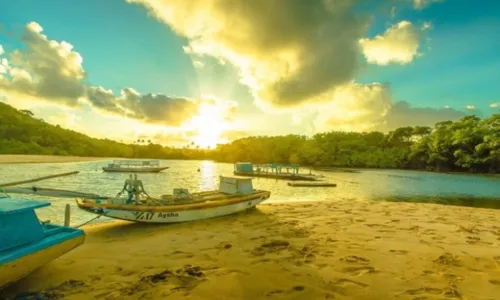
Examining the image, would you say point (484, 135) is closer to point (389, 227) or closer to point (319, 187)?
point (319, 187)

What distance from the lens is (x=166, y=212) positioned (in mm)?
11070

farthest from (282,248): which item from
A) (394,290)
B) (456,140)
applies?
(456,140)

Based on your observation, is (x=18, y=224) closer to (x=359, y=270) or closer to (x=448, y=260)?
(x=359, y=270)

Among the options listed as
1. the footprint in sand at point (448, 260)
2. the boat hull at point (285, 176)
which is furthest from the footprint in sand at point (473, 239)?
the boat hull at point (285, 176)

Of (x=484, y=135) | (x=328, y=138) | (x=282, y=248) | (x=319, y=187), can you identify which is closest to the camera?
(x=282, y=248)

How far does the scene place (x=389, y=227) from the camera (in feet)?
35.1

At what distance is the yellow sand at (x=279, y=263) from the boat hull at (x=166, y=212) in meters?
0.47

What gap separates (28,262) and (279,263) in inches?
203

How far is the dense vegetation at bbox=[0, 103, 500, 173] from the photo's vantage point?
237 feet

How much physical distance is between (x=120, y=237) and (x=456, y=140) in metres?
88.4

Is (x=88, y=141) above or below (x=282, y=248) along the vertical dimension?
above

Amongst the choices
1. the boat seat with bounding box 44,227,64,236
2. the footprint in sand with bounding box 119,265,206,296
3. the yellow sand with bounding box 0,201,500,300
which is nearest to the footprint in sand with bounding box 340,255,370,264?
the yellow sand with bounding box 0,201,500,300

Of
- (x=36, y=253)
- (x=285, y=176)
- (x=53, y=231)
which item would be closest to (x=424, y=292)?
(x=36, y=253)

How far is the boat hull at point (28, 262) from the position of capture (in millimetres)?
4650
